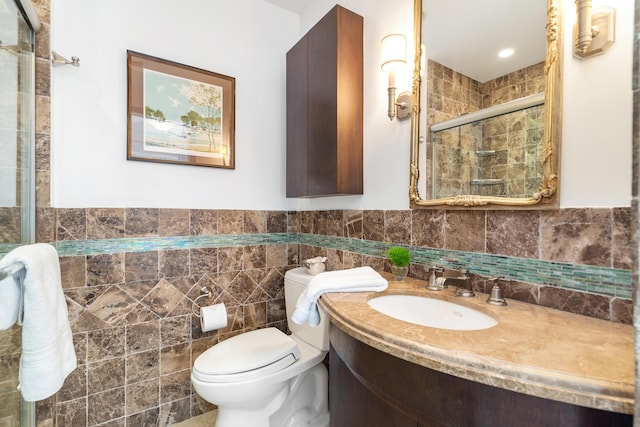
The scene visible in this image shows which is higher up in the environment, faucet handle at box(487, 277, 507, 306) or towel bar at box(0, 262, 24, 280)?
towel bar at box(0, 262, 24, 280)

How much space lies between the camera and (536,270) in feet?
3.15

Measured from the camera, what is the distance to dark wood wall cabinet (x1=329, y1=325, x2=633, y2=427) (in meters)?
0.51

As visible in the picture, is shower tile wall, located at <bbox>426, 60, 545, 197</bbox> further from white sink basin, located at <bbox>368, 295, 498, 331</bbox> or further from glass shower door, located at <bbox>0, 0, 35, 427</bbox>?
glass shower door, located at <bbox>0, 0, 35, 427</bbox>

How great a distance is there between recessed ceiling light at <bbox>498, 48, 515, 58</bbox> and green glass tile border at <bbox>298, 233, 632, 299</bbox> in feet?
2.42

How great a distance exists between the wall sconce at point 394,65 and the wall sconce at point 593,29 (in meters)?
0.64

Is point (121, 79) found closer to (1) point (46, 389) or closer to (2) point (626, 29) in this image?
(1) point (46, 389)

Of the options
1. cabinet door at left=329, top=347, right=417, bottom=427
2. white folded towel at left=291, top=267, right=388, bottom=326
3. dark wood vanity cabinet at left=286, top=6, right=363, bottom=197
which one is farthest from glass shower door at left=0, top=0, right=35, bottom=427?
dark wood vanity cabinet at left=286, top=6, right=363, bottom=197

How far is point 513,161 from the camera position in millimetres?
1021

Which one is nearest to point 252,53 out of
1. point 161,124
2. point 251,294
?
point 161,124

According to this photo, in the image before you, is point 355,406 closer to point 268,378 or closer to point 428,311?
point 428,311

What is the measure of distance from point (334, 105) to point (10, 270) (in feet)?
4.76

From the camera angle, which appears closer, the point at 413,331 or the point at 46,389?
the point at 413,331

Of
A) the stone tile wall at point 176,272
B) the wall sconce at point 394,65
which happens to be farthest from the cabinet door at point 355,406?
the wall sconce at point 394,65

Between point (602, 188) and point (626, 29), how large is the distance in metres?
0.43
